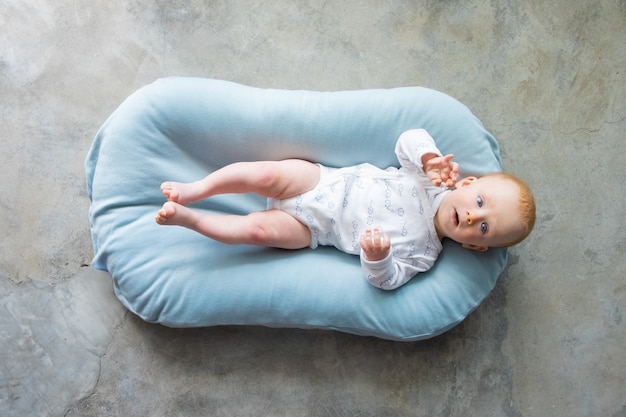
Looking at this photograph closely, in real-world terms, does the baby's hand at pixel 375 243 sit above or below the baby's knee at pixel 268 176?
below

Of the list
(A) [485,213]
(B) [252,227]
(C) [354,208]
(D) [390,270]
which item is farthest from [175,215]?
(A) [485,213]

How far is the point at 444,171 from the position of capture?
149cm

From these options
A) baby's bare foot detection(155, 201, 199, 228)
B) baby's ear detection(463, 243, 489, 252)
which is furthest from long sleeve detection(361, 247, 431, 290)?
baby's bare foot detection(155, 201, 199, 228)

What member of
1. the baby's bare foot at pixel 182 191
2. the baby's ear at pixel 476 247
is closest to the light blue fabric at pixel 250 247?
the baby's ear at pixel 476 247

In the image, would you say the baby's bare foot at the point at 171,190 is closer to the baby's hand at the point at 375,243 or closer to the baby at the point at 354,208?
the baby at the point at 354,208

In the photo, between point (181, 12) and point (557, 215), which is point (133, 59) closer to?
point (181, 12)

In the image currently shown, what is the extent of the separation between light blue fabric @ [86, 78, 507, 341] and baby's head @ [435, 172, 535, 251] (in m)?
0.18

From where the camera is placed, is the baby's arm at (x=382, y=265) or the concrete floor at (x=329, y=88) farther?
the concrete floor at (x=329, y=88)

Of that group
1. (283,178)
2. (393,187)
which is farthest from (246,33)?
(393,187)

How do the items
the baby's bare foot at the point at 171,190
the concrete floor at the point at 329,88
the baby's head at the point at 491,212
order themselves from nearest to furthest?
1. the baby's head at the point at 491,212
2. the baby's bare foot at the point at 171,190
3. the concrete floor at the point at 329,88

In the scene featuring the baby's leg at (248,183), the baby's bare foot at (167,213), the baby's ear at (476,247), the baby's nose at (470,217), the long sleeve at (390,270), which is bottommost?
the long sleeve at (390,270)

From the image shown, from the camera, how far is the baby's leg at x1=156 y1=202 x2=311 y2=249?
1.57 m

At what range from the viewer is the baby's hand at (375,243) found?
4.84 ft

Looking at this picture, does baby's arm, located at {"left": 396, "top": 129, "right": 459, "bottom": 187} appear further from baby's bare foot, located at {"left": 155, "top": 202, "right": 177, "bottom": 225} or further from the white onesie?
baby's bare foot, located at {"left": 155, "top": 202, "right": 177, "bottom": 225}
